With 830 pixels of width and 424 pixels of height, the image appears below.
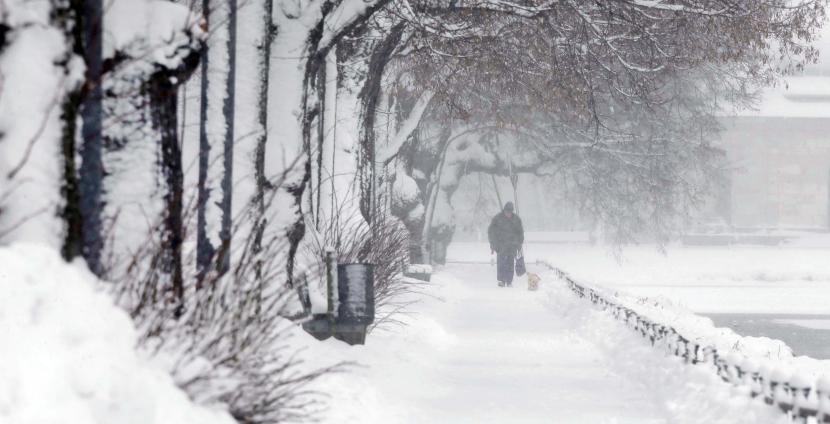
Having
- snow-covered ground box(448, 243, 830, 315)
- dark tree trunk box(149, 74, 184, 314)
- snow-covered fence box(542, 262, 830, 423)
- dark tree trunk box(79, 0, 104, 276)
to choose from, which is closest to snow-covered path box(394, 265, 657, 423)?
snow-covered fence box(542, 262, 830, 423)

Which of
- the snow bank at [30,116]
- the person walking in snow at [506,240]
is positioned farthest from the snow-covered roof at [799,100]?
the snow bank at [30,116]

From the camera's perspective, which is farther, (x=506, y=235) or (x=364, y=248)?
(x=506, y=235)

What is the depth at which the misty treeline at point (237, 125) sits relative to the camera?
4918 millimetres

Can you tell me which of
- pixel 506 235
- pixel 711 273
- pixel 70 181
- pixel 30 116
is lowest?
pixel 711 273

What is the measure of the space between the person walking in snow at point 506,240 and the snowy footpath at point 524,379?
27.5 feet

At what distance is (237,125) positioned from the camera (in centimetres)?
877

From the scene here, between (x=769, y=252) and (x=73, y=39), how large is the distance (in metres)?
51.9

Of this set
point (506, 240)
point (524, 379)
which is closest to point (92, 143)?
point (524, 379)

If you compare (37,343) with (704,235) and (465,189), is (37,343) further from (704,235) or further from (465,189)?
(704,235)

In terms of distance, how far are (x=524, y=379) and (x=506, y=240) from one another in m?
14.1

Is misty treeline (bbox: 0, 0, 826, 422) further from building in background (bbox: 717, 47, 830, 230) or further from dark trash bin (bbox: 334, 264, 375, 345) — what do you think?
building in background (bbox: 717, 47, 830, 230)

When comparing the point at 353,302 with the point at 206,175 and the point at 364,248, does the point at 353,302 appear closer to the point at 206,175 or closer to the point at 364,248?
the point at 364,248

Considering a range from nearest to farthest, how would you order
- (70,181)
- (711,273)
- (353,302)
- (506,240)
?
(70,181) < (353,302) < (506,240) < (711,273)

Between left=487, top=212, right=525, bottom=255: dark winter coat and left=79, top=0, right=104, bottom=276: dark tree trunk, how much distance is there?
61.6ft
